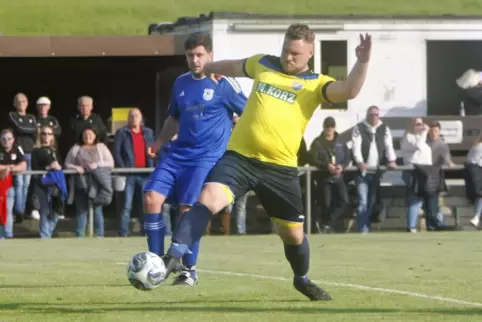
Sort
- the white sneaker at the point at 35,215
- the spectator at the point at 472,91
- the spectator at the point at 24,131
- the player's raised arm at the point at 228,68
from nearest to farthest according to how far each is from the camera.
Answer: the player's raised arm at the point at 228,68 < the spectator at the point at 24,131 < the white sneaker at the point at 35,215 < the spectator at the point at 472,91

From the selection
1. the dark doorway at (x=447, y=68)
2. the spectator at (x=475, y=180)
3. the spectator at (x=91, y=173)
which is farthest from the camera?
the dark doorway at (x=447, y=68)

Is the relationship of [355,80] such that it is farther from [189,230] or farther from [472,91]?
[472,91]

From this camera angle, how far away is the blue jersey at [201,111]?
11.4 meters

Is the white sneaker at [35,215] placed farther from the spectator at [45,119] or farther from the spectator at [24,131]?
the spectator at [45,119]

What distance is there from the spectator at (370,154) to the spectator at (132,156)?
3.18 meters

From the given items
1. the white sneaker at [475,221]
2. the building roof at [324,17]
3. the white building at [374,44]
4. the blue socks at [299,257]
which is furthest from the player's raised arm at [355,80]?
the building roof at [324,17]

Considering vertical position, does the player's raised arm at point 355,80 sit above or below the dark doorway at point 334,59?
below

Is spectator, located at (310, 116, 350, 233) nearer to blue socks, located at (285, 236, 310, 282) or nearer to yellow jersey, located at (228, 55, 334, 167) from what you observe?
blue socks, located at (285, 236, 310, 282)

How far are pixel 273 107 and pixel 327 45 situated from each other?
47.3 feet

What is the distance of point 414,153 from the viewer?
71.2ft

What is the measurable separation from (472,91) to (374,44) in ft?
6.42

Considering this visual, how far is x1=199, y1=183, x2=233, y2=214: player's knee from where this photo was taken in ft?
29.9

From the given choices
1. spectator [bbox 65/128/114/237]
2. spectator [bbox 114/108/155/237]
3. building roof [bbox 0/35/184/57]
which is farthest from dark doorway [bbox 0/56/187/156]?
spectator [bbox 65/128/114/237]

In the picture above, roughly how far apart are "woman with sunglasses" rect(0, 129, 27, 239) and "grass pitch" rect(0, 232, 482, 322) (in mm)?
2198
